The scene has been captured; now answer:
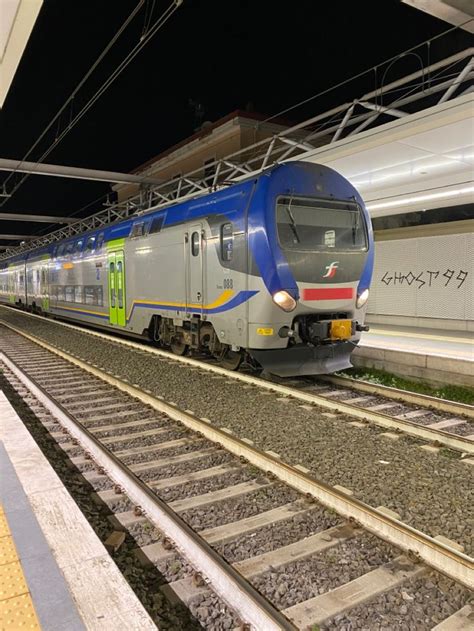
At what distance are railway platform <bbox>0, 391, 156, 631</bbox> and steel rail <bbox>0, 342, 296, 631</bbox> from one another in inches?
21.4

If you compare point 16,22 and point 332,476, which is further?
point 16,22

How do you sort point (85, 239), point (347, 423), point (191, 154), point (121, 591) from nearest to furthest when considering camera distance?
point (121, 591)
point (347, 423)
point (85, 239)
point (191, 154)

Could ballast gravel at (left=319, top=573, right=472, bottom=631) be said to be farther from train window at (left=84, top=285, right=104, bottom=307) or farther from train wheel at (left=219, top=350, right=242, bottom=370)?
train window at (left=84, top=285, right=104, bottom=307)

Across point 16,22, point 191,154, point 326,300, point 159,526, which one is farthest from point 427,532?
point 191,154

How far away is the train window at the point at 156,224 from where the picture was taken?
10258mm

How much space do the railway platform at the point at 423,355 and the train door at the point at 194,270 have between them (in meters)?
3.21

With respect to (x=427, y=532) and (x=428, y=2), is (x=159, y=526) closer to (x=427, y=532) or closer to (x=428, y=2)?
(x=427, y=532)

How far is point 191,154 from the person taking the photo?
74.6 ft

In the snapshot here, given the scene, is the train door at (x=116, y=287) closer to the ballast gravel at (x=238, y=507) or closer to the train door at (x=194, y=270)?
the train door at (x=194, y=270)

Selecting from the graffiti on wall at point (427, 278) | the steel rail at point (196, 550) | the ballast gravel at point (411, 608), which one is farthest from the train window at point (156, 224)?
the ballast gravel at point (411, 608)

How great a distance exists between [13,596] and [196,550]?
41.6 inches

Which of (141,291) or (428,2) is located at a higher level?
(428,2)

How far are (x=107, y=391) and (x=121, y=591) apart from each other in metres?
5.23

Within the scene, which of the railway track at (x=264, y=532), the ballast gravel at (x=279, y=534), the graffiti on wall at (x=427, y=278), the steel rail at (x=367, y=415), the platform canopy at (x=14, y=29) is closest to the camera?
the railway track at (x=264, y=532)
